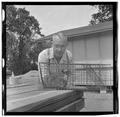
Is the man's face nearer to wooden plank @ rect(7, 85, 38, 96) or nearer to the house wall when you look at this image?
the house wall

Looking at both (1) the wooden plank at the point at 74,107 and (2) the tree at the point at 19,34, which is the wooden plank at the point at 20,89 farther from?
(1) the wooden plank at the point at 74,107

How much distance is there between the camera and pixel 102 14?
6.11ft

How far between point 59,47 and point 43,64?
0.26 m

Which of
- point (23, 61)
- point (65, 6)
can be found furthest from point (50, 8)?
point (23, 61)

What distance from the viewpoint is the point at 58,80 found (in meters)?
1.81

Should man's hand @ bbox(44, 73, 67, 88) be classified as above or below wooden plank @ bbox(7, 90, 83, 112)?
above

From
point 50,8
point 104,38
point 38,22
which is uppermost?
point 50,8

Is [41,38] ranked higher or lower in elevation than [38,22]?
lower

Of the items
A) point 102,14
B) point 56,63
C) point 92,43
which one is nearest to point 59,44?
point 56,63

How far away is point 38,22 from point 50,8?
0.21m

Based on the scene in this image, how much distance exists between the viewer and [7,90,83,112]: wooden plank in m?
1.64

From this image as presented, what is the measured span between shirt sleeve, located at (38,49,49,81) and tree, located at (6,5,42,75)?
13 cm

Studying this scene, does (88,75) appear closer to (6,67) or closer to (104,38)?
(104,38)

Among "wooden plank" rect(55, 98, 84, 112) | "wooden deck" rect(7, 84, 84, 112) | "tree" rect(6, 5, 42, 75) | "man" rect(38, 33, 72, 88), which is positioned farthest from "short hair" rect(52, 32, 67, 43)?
"wooden plank" rect(55, 98, 84, 112)
